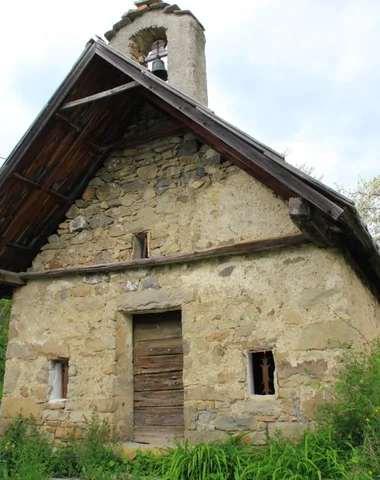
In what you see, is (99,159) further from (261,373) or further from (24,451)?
(24,451)

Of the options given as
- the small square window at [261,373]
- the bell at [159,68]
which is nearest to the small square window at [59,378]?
the small square window at [261,373]

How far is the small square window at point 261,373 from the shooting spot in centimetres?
486

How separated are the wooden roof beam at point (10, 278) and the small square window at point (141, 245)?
1684 mm

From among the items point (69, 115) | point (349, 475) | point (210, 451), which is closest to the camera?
point (349, 475)

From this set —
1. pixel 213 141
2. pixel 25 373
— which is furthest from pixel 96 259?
pixel 213 141

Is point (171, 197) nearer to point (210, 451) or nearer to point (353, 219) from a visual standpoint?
point (353, 219)

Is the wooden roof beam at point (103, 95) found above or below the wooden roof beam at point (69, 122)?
above

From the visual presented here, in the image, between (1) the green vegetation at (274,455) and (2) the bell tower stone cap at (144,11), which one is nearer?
(1) the green vegetation at (274,455)

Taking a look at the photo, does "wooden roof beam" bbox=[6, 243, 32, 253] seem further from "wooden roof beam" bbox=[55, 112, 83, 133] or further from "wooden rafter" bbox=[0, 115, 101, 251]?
"wooden roof beam" bbox=[55, 112, 83, 133]

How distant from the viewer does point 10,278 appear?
20.7ft

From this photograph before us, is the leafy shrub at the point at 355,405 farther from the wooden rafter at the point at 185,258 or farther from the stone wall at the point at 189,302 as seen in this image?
the wooden rafter at the point at 185,258

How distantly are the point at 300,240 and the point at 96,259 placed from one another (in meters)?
2.73

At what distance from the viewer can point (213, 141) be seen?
539 centimetres

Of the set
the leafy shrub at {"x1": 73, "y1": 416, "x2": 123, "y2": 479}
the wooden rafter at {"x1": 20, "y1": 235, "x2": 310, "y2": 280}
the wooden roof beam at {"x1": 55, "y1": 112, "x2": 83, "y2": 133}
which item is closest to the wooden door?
the leafy shrub at {"x1": 73, "y1": 416, "x2": 123, "y2": 479}
